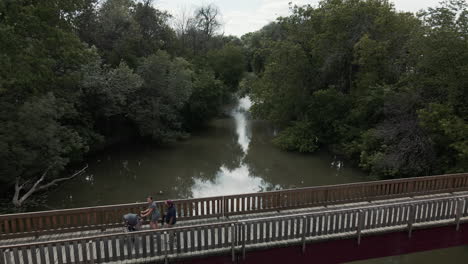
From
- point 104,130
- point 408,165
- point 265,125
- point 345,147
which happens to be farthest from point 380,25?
point 104,130

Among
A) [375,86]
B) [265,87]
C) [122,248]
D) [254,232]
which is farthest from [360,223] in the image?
[265,87]

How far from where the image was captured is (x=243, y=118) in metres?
42.4

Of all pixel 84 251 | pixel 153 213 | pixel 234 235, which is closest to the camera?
pixel 84 251

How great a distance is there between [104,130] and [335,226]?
22.2m

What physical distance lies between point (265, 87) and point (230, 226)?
23.1 m

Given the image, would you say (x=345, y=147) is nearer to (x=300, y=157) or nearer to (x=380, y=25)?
(x=300, y=157)

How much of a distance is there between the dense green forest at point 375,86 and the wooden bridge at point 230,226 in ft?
22.4

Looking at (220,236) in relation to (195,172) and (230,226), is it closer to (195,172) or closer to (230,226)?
(230,226)

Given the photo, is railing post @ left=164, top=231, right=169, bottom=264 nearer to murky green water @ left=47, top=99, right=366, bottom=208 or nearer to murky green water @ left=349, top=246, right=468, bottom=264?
murky green water @ left=349, top=246, right=468, bottom=264

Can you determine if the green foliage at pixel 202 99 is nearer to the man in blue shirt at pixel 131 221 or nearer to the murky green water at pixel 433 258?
the murky green water at pixel 433 258

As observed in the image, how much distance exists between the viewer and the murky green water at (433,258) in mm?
12719

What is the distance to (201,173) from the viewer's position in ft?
70.9

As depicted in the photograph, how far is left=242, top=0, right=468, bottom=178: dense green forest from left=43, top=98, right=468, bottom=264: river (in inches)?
76.6

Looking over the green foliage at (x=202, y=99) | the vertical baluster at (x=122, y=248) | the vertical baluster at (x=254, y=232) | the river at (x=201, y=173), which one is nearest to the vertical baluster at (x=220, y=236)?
the vertical baluster at (x=254, y=232)
